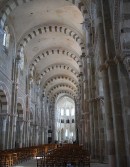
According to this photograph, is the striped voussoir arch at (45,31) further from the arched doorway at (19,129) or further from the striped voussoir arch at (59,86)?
the striped voussoir arch at (59,86)

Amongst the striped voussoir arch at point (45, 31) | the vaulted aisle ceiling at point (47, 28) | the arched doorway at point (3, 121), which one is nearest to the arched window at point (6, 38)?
the vaulted aisle ceiling at point (47, 28)

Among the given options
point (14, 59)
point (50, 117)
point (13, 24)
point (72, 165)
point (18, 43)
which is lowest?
point (72, 165)

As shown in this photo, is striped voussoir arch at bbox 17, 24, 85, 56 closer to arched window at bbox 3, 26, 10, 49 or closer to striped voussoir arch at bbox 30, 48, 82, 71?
arched window at bbox 3, 26, 10, 49

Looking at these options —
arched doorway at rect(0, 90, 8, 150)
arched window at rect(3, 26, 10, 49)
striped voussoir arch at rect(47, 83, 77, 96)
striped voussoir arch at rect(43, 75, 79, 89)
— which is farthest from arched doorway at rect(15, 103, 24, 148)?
striped voussoir arch at rect(47, 83, 77, 96)

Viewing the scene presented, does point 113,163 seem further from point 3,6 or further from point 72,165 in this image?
point 3,6

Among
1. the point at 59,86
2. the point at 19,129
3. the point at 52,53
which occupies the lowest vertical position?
the point at 19,129

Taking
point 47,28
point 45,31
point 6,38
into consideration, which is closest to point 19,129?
point 6,38

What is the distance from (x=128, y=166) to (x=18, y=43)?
18.0 metres

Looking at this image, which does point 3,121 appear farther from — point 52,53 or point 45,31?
point 52,53

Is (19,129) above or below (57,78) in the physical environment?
below

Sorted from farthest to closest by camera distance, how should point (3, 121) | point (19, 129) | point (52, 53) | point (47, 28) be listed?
point (52, 53) → point (19, 129) → point (47, 28) → point (3, 121)

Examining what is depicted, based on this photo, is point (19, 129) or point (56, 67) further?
point (56, 67)

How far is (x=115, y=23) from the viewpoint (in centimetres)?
738

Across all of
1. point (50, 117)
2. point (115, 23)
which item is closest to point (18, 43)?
point (115, 23)
